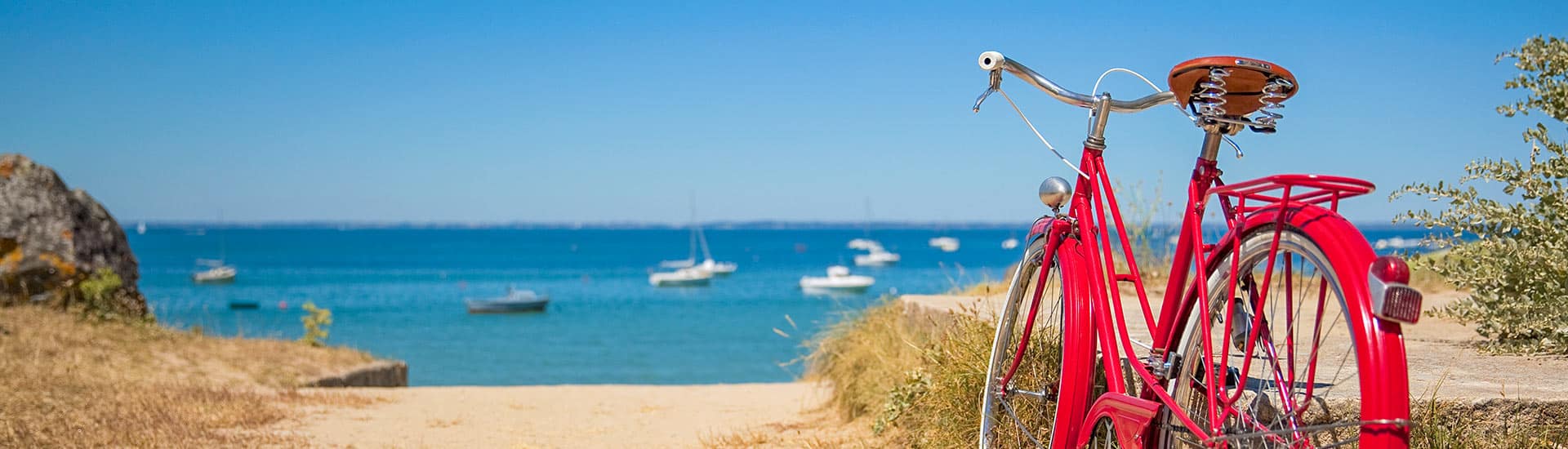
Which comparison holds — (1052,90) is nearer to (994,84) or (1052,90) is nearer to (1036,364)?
(994,84)

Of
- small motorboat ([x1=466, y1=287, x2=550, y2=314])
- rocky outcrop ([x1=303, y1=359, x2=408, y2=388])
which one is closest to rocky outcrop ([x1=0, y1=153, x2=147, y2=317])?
rocky outcrop ([x1=303, y1=359, x2=408, y2=388])

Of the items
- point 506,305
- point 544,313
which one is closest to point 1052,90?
point 544,313

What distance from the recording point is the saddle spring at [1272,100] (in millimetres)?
2289

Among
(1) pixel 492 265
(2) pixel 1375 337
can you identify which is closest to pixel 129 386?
(2) pixel 1375 337

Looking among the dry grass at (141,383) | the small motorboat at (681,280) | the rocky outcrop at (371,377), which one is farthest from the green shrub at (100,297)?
the small motorboat at (681,280)

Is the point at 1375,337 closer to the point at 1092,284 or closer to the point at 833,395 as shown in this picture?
the point at 1092,284

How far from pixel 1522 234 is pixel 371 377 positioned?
9.18 metres

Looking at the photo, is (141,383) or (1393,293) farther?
(141,383)

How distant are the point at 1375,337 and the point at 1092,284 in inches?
38.9

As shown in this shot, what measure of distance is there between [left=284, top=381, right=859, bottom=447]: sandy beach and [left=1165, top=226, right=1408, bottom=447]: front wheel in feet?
9.28

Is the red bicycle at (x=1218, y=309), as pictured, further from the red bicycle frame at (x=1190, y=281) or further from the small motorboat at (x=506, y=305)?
the small motorboat at (x=506, y=305)

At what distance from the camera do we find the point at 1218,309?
234cm

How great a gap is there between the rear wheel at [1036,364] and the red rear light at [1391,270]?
1089 mm

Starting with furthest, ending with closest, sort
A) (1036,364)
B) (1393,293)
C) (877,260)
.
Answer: (877,260), (1036,364), (1393,293)
